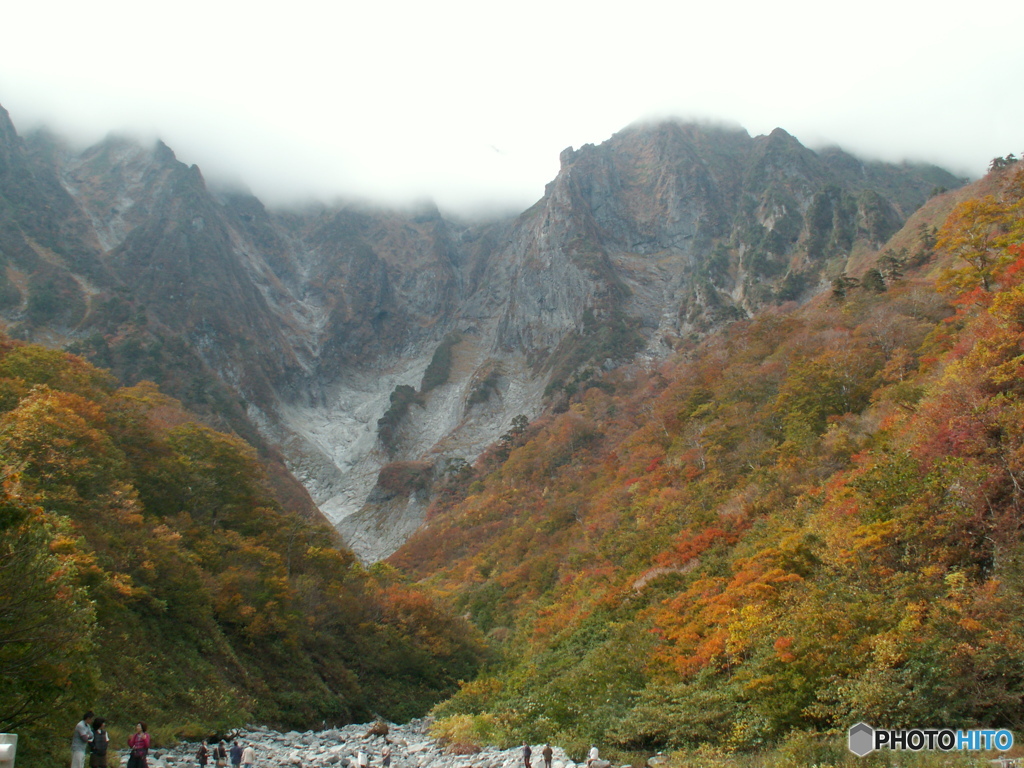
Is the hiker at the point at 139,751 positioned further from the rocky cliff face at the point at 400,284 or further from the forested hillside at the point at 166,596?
the rocky cliff face at the point at 400,284

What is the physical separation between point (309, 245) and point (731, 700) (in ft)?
663

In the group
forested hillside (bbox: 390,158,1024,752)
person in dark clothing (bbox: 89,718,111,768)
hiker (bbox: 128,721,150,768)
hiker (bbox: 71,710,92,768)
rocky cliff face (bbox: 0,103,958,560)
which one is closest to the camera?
hiker (bbox: 71,710,92,768)

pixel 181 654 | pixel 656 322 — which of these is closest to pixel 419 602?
pixel 181 654

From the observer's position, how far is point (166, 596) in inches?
923

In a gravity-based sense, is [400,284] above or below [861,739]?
above

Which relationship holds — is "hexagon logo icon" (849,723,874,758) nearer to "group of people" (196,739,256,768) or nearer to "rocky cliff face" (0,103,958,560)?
"group of people" (196,739,256,768)

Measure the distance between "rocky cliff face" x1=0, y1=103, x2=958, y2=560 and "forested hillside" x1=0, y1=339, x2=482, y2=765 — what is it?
59.4 meters

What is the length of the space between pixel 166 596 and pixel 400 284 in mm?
170407

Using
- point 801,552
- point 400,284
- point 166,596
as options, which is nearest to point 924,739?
point 801,552

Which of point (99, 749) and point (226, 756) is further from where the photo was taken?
point (226, 756)

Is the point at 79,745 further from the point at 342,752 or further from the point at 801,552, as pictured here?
the point at 801,552

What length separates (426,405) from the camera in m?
141

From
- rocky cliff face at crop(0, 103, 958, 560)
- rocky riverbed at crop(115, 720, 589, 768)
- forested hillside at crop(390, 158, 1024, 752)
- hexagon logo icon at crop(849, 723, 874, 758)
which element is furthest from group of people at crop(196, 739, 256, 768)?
rocky cliff face at crop(0, 103, 958, 560)

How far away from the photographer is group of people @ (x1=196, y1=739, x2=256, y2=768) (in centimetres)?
1539
